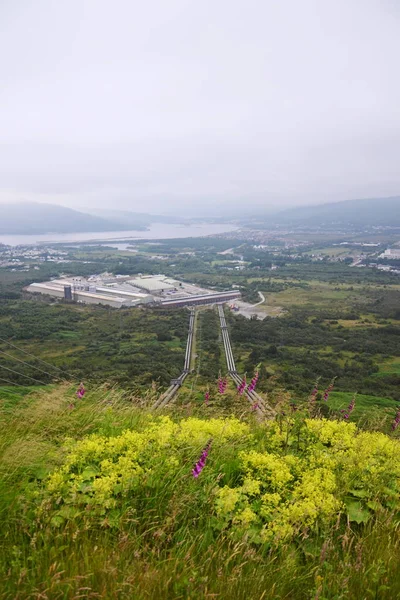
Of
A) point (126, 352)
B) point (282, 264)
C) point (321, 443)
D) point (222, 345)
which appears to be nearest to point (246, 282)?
point (282, 264)

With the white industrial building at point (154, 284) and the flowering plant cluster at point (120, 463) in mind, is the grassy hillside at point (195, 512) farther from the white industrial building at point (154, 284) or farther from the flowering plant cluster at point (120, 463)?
the white industrial building at point (154, 284)

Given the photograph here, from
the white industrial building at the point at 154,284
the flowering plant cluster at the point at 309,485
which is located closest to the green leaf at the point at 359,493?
the flowering plant cluster at the point at 309,485

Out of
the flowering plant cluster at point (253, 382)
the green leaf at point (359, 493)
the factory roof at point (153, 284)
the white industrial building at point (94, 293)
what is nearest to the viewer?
the green leaf at point (359, 493)

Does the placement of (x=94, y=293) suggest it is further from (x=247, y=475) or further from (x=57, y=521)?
(x=57, y=521)

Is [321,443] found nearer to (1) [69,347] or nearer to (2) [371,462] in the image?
(2) [371,462]

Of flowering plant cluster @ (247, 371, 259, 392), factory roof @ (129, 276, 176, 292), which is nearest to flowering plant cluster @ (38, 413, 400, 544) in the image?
flowering plant cluster @ (247, 371, 259, 392)

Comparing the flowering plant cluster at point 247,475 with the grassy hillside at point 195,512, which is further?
the flowering plant cluster at point 247,475

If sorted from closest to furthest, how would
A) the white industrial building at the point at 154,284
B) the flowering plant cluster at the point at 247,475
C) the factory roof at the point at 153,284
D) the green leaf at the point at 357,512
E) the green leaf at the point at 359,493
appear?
the flowering plant cluster at the point at 247,475, the green leaf at the point at 357,512, the green leaf at the point at 359,493, the white industrial building at the point at 154,284, the factory roof at the point at 153,284

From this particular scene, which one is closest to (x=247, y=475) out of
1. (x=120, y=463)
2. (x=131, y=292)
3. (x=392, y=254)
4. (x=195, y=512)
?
(x=195, y=512)
